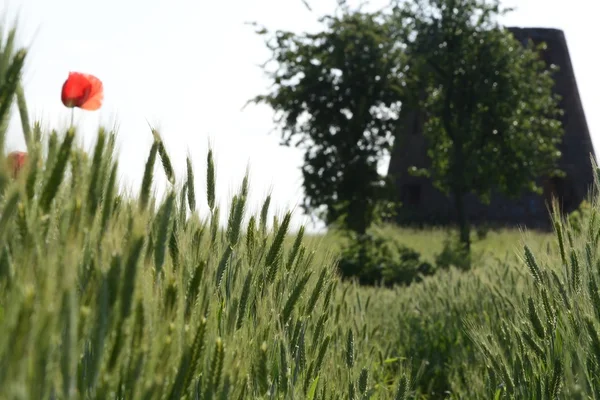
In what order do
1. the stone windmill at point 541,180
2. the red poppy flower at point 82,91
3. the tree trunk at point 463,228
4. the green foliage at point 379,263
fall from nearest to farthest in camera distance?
the red poppy flower at point 82,91
the green foliage at point 379,263
the tree trunk at point 463,228
the stone windmill at point 541,180

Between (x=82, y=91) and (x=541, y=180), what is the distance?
87.0 ft

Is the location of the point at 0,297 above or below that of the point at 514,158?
below

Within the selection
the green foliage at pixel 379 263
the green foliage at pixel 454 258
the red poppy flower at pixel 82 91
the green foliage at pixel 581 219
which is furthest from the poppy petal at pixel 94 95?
the green foliage at pixel 454 258

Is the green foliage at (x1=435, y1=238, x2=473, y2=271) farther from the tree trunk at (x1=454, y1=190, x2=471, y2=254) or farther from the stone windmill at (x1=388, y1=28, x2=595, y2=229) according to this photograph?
the stone windmill at (x1=388, y1=28, x2=595, y2=229)

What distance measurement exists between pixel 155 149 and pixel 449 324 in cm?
393

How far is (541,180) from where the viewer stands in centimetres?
2703

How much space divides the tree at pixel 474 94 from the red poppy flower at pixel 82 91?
1788cm

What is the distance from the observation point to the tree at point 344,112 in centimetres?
1736

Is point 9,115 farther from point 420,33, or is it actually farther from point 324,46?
point 420,33

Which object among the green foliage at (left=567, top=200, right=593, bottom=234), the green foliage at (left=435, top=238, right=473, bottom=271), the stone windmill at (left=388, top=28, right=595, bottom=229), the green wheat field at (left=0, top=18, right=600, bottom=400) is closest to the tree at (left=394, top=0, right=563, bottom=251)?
the green foliage at (left=435, top=238, right=473, bottom=271)

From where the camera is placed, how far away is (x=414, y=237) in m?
21.9

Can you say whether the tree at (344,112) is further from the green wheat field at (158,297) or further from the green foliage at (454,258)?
the green wheat field at (158,297)

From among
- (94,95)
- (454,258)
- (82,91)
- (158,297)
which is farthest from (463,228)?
(158,297)

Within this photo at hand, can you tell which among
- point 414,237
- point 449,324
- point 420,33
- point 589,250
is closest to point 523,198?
point 414,237
